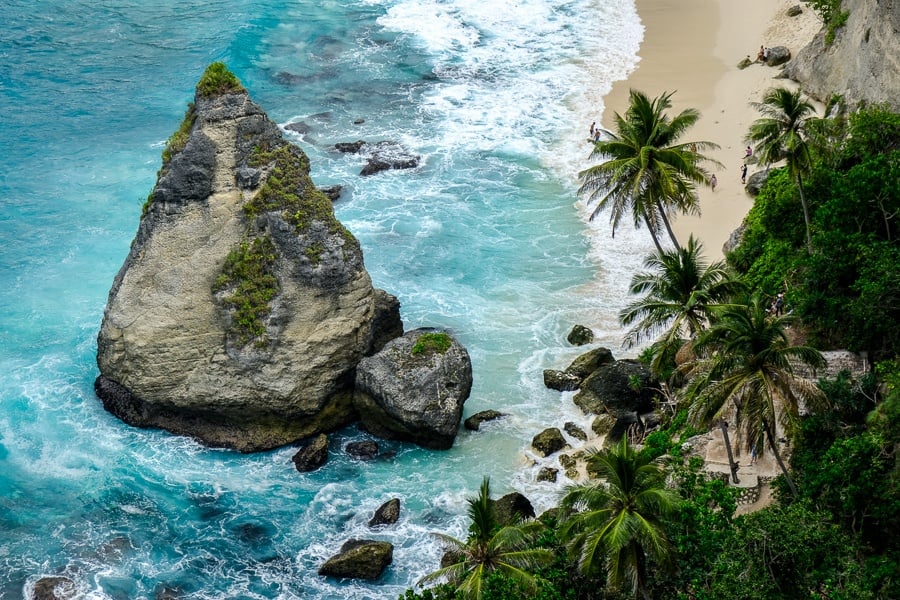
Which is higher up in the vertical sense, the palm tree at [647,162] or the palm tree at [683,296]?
the palm tree at [647,162]

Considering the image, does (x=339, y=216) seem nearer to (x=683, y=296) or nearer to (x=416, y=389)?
(x=416, y=389)

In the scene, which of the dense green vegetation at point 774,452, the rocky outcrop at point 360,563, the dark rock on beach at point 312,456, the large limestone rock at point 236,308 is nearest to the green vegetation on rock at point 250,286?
the large limestone rock at point 236,308

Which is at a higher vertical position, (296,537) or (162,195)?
(162,195)

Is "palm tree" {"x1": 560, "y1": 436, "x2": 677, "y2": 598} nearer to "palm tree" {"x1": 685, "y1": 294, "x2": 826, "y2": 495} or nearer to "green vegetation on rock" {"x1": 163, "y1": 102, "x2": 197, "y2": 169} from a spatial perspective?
"palm tree" {"x1": 685, "y1": 294, "x2": 826, "y2": 495}

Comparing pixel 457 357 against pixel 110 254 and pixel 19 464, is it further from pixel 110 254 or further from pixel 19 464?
pixel 110 254

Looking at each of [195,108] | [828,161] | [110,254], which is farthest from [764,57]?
[110,254]

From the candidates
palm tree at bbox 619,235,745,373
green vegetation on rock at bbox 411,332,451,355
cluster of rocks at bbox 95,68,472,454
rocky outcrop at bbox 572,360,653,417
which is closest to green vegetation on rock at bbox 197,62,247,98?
cluster of rocks at bbox 95,68,472,454

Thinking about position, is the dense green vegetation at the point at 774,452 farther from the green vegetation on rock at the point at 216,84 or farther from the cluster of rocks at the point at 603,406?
the green vegetation on rock at the point at 216,84

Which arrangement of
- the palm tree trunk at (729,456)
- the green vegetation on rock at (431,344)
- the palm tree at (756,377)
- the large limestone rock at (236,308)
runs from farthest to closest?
the green vegetation on rock at (431,344)
the large limestone rock at (236,308)
the palm tree trunk at (729,456)
the palm tree at (756,377)
